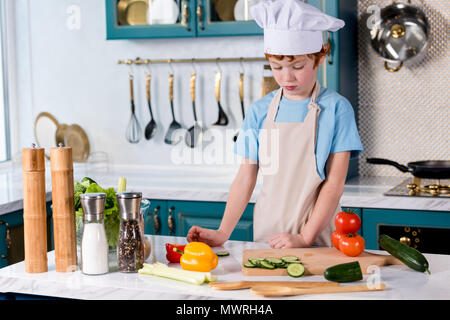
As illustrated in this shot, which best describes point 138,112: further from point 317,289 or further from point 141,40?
point 317,289

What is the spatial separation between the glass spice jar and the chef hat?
575mm

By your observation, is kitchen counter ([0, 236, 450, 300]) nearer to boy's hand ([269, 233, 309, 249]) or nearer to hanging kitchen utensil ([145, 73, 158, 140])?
boy's hand ([269, 233, 309, 249])

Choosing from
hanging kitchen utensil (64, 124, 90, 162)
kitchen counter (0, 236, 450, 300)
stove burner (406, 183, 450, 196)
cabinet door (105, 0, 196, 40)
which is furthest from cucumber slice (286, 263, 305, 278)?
Answer: hanging kitchen utensil (64, 124, 90, 162)

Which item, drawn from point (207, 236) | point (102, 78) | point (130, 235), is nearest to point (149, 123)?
point (102, 78)

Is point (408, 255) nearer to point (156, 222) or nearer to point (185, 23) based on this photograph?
point (156, 222)

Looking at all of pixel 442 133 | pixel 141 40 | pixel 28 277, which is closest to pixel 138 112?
pixel 141 40

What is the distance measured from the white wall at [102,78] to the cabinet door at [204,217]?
0.63 metres

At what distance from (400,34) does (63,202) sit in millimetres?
2106

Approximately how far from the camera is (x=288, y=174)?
6.28 feet

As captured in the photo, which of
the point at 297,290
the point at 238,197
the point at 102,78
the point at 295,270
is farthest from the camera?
the point at 102,78

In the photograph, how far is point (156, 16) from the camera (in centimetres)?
316

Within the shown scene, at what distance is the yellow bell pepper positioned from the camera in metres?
1.51

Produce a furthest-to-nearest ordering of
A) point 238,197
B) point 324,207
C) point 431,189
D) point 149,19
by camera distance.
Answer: point 149,19 → point 431,189 → point 238,197 → point 324,207

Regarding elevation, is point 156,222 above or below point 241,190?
below
